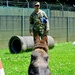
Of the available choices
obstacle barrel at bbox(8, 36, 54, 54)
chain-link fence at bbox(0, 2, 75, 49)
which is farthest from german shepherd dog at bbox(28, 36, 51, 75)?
chain-link fence at bbox(0, 2, 75, 49)

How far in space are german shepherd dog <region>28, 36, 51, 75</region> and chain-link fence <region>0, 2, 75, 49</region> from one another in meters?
13.0

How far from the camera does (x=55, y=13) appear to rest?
80.8 feet

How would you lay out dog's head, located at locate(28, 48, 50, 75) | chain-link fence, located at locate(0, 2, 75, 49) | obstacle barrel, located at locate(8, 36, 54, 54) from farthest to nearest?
chain-link fence, located at locate(0, 2, 75, 49) < obstacle barrel, located at locate(8, 36, 54, 54) < dog's head, located at locate(28, 48, 50, 75)

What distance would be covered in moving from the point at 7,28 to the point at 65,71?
10439mm

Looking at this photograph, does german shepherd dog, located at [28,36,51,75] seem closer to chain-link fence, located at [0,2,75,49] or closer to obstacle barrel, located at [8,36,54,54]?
obstacle barrel, located at [8,36,54,54]

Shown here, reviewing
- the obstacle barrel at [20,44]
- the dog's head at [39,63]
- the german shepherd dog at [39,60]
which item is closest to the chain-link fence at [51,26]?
the obstacle barrel at [20,44]

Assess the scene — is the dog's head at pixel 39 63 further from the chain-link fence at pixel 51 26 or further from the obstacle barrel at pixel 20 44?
the chain-link fence at pixel 51 26

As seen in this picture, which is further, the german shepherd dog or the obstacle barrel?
the obstacle barrel

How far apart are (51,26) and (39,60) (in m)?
17.2

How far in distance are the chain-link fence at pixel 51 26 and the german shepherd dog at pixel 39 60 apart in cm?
1303

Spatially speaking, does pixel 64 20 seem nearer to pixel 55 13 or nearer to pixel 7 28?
pixel 55 13

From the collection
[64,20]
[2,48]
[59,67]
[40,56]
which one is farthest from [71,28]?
[40,56]

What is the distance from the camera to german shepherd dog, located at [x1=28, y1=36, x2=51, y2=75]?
19.5 feet

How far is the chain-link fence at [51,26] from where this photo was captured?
1945 centimetres
